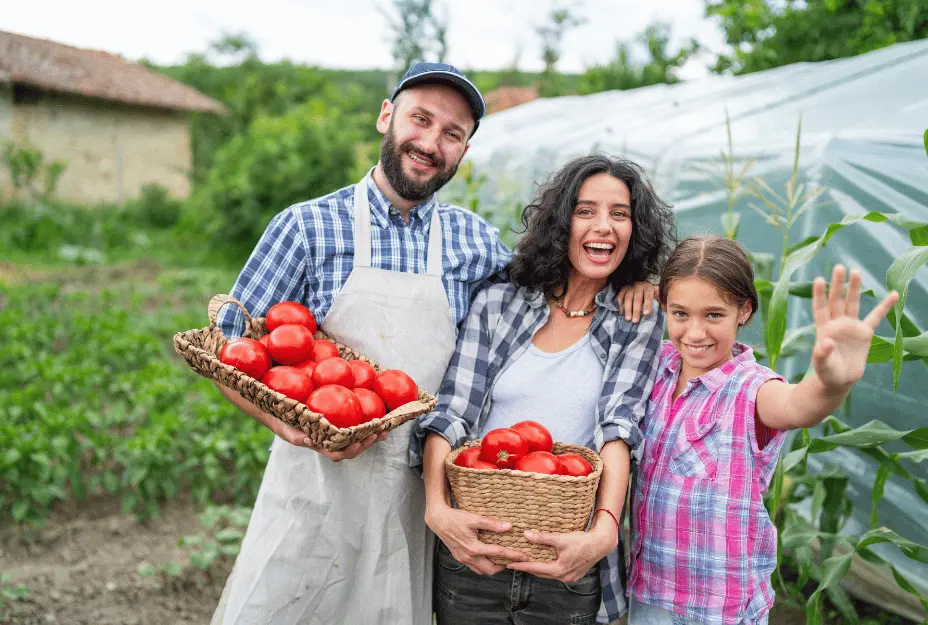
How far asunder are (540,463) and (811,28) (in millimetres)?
8442

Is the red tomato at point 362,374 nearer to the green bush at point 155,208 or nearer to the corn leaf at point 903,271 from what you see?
the corn leaf at point 903,271

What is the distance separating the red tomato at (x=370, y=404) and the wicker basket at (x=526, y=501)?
0.69 feet

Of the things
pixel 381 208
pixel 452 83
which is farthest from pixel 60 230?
pixel 452 83

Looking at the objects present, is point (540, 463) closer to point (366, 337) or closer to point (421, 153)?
point (366, 337)

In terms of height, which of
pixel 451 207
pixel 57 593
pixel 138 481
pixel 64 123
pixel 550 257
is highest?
pixel 64 123

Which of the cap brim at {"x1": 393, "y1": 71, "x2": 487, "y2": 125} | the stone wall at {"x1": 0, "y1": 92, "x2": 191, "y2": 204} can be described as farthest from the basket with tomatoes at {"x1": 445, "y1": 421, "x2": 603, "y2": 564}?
the stone wall at {"x1": 0, "y1": 92, "x2": 191, "y2": 204}

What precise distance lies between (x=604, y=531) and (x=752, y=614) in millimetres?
413

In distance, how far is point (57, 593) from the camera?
3.12m

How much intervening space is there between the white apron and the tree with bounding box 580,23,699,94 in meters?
12.2

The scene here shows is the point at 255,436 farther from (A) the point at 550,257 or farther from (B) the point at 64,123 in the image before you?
(B) the point at 64,123

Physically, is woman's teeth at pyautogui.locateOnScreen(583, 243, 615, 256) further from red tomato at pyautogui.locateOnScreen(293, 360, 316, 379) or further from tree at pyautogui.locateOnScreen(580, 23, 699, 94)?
tree at pyautogui.locateOnScreen(580, 23, 699, 94)

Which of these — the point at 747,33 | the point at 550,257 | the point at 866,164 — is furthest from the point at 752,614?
the point at 747,33

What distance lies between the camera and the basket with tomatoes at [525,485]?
164cm

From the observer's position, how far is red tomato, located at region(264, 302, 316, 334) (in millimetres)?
1951
